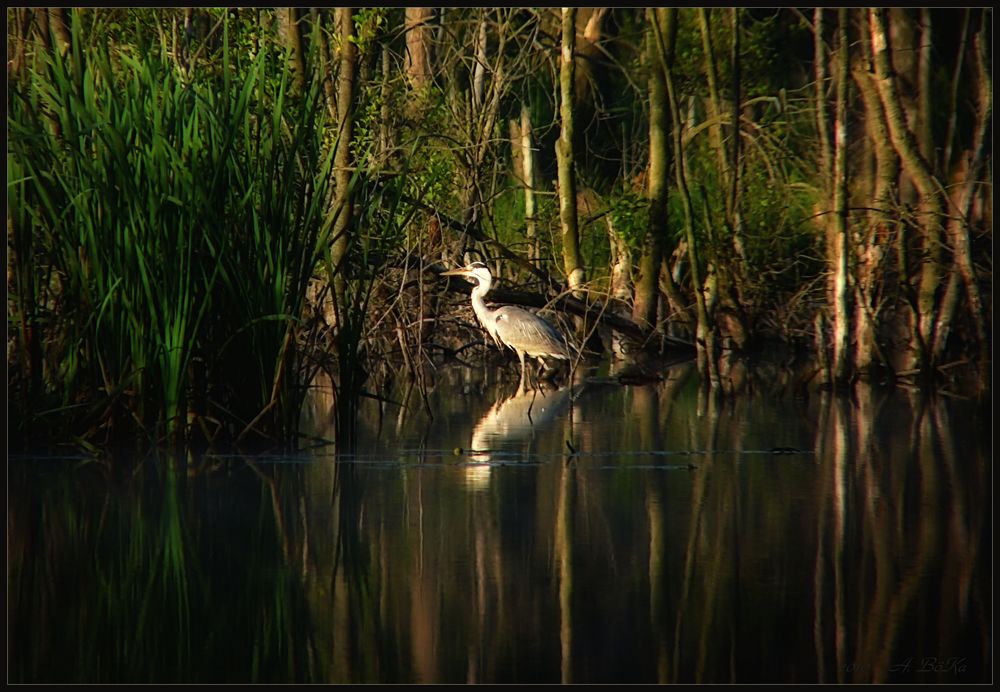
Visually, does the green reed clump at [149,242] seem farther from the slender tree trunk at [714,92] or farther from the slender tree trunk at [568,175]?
the slender tree trunk at [568,175]

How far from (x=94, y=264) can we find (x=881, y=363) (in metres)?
6.35

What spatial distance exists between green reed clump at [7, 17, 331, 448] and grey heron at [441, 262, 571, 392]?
4063mm

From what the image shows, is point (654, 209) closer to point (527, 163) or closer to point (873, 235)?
point (873, 235)

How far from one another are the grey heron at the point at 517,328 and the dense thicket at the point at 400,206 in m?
0.34

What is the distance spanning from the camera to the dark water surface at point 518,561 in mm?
4004

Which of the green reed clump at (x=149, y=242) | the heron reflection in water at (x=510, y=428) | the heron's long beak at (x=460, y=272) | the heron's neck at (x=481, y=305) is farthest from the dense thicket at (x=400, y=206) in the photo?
the heron reflection in water at (x=510, y=428)

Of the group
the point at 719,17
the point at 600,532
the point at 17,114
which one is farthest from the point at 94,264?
the point at 719,17

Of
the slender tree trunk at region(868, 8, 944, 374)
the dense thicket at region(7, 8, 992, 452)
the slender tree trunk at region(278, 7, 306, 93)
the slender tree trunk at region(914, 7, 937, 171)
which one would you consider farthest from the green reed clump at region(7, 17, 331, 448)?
the slender tree trunk at region(914, 7, 937, 171)

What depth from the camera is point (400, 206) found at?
36.8 ft

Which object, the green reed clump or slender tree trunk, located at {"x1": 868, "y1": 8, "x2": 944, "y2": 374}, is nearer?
the green reed clump

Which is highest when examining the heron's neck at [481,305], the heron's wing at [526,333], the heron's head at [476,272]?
the heron's head at [476,272]

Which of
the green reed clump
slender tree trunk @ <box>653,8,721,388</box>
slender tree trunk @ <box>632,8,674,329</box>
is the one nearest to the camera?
the green reed clump

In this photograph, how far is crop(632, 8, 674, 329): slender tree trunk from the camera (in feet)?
45.9

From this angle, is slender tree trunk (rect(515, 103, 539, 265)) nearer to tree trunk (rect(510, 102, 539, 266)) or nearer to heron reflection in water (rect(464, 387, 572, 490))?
tree trunk (rect(510, 102, 539, 266))
